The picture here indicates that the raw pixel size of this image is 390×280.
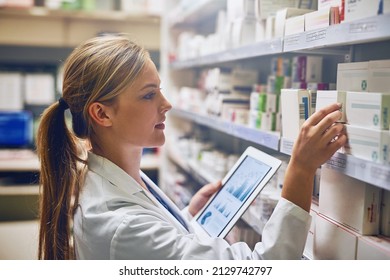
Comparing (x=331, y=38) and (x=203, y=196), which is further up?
(x=331, y=38)

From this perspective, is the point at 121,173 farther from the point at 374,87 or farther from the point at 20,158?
the point at 20,158

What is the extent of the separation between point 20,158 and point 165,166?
105cm

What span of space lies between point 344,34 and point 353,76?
0.45 ft

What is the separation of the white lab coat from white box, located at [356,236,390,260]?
0.43ft

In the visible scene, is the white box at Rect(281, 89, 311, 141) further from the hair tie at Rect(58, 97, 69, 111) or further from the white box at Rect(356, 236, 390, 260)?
the hair tie at Rect(58, 97, 69, 111)

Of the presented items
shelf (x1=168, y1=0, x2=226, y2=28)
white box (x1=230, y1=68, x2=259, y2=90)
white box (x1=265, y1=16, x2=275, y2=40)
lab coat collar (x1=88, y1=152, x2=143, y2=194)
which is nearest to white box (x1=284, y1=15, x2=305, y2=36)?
white box (x1=265, y1=16, x2=275, y2=40)

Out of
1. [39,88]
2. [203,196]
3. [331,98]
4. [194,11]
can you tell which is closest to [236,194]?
[203,196]

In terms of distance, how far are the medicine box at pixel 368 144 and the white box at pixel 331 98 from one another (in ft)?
0.17

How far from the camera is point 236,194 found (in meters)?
1.51

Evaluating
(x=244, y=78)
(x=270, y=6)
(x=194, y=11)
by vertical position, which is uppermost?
(x=194, y=11)

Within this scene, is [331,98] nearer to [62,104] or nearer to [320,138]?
[320,138]

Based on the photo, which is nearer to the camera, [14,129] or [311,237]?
[311,237]

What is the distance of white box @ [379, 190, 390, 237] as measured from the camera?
3.80ft

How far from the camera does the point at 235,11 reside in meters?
1.98
